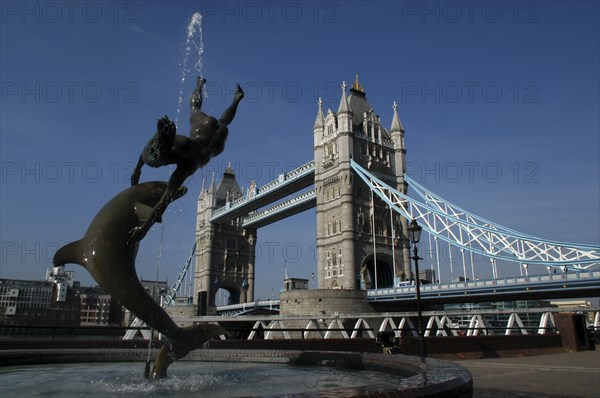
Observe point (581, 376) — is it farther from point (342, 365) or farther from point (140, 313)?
point (140, 313)

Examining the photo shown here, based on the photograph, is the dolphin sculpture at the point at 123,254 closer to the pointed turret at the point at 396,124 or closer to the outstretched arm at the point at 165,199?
the outstretched arm at the point at 165,199

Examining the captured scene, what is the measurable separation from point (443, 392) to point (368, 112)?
4351 centimetres

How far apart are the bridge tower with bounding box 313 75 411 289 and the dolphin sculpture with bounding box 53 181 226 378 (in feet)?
104

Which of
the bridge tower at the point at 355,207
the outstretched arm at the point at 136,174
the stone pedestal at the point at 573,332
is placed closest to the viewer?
the outstretched arm at the point at 136,174

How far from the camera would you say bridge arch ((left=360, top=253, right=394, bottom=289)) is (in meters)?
39.2

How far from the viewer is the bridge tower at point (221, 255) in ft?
213

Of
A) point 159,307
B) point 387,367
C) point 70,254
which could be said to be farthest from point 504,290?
point 70,254

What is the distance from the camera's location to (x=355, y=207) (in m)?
40.1

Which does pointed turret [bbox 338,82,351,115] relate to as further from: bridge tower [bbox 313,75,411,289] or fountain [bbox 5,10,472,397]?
fountain [bbox 5,10,472,397]

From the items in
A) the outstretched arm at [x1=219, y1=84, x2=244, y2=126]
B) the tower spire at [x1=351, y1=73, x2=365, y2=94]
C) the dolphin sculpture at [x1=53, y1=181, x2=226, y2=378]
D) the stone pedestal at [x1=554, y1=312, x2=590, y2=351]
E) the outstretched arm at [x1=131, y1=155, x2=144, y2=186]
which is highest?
the tower spire at [x1=351, y1=73, x2=365, y2=94]

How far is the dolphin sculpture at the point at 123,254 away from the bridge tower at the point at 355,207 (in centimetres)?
3178

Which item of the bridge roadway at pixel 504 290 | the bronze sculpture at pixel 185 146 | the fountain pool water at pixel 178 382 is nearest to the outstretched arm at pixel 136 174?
the bronze sculpture at pixel 185 146

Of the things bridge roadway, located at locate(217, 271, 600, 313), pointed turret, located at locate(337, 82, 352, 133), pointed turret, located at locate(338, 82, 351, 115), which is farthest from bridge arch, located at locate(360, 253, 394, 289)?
pointed turret, located at locate(338, 82, 351, 115)

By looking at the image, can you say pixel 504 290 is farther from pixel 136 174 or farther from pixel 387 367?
pixel 136 174
